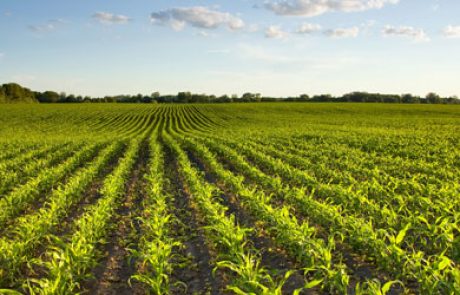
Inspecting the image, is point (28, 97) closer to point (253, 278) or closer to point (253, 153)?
point (253, 153)

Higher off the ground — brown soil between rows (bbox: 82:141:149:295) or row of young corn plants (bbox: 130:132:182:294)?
row of young corn plants (bbox: 130:132:182:294)

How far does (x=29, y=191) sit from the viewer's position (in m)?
10.4

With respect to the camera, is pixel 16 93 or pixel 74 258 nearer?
pixel 74 258

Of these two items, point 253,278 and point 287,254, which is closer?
point 253,278

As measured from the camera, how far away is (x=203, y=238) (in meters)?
7.54

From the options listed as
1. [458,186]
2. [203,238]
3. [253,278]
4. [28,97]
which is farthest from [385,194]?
[28,97]

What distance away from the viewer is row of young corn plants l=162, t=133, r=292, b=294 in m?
4.65

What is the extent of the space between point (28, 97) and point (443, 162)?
130m

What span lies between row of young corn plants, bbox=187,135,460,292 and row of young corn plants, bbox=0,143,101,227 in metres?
7.19

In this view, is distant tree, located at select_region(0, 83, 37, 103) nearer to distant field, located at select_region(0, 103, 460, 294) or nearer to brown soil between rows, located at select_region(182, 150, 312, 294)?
distant field, located at select_region(0, 103, 460, 294)

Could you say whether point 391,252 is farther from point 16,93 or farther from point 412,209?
point 16,93

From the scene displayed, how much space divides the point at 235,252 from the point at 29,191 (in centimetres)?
756

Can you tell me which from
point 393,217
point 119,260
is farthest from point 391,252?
point 119,260

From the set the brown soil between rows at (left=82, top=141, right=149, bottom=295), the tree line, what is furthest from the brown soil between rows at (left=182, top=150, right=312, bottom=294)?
the tree line
